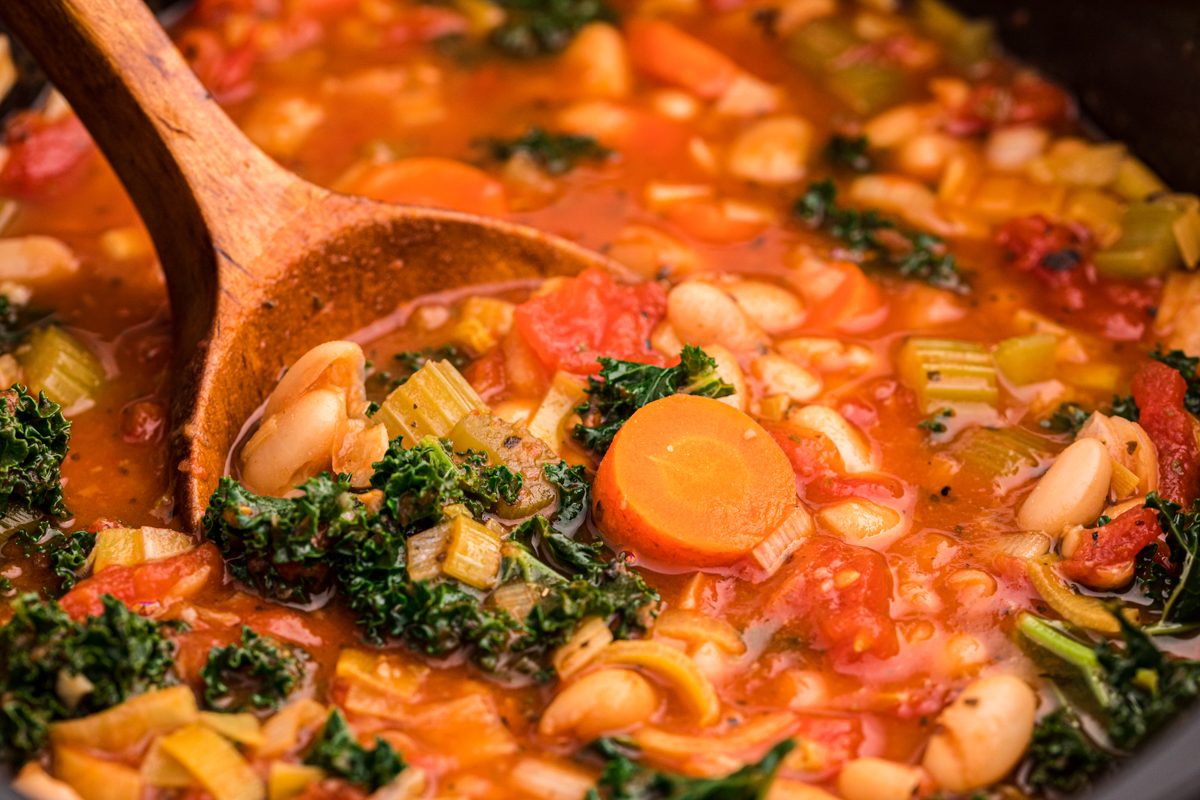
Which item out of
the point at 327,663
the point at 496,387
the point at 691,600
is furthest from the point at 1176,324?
the point at 327,663

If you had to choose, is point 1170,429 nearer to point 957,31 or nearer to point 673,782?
point 673,782

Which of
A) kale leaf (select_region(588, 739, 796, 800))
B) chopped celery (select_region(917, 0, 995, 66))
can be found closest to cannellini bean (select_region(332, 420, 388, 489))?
kale leaf (select_region(588, 739, 796, 800))

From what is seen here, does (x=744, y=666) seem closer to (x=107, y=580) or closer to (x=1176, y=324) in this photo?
(x=107, y=580)

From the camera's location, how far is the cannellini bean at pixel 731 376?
12.7 feet

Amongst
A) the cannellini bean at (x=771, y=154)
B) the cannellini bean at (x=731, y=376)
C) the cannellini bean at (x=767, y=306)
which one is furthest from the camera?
the cannellini bean at (x=771, y=154)

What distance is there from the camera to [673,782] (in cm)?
279

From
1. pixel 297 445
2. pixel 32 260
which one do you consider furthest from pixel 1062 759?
pixel 32 260

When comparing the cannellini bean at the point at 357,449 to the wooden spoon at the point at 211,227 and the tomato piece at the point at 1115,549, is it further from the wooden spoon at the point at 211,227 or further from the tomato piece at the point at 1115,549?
the tomato piece at the point at 1115,549

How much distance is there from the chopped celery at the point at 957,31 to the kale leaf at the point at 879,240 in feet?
4.82

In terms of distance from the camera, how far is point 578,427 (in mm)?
3777

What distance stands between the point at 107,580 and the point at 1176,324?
161 inches

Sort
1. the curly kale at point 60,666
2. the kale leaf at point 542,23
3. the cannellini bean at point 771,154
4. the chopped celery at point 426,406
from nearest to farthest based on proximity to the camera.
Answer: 1. the curly kale at point 60,666
2. the chopped celery at point 426,406
3. the cannellini bean at point 771,154
4. the kale leaf at point 542,23

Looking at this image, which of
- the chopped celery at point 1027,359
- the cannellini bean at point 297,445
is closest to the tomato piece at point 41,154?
the cannellini bean at point 297,445

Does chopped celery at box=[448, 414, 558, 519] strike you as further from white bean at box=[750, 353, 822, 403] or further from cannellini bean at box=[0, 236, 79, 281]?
cannellini bean at box=[0, 236, 79, 281]
